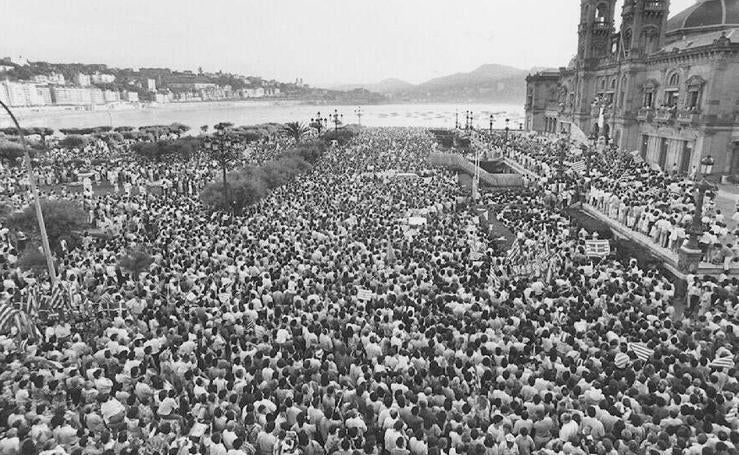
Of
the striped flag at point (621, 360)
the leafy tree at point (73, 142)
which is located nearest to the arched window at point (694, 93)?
the striped flag at point (621, 360)

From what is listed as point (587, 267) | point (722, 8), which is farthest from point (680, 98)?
point (587, 267)

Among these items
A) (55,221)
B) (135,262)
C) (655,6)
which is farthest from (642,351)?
(655,6)

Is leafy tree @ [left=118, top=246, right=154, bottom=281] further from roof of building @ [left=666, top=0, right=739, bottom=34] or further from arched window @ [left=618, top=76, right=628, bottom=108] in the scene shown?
roof of building @ [left=666, top=0, right=739, bottom=34]

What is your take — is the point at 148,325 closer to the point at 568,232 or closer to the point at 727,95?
the point at 568,232

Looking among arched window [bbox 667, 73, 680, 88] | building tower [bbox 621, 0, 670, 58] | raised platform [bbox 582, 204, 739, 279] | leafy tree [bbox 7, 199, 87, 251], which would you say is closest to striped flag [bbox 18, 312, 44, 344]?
leafy tree [bbox 7, 199, 87, 251]

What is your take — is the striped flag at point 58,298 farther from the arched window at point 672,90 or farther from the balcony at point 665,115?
the arched window at point 672,90
